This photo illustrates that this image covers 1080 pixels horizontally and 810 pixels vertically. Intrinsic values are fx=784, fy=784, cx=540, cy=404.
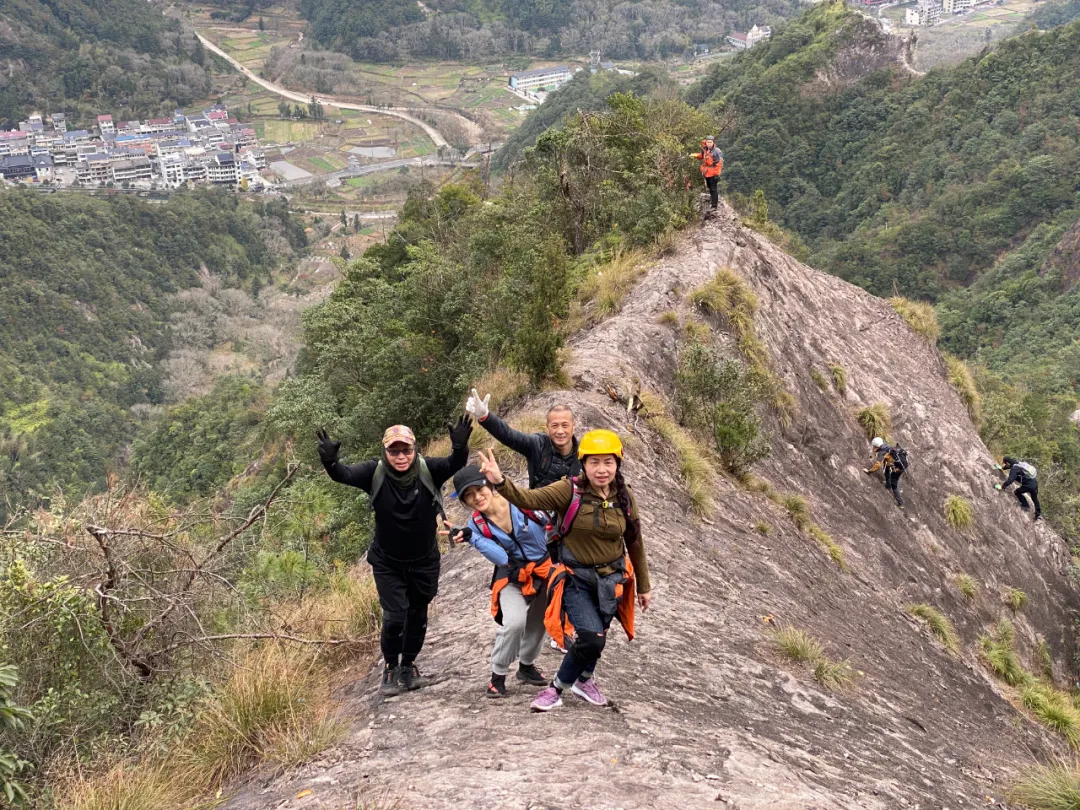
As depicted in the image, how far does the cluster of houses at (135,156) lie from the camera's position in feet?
381

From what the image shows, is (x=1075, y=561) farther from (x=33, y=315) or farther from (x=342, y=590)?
(x=33, y=315)

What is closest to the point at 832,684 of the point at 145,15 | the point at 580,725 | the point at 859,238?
the point at 580,725

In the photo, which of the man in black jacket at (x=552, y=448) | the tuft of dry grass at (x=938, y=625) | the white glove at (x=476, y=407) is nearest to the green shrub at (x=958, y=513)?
the tuft of dry grass at (x=938, y=625)

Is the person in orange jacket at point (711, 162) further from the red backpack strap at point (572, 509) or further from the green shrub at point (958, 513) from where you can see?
the red backpack strap at point (572, 509)

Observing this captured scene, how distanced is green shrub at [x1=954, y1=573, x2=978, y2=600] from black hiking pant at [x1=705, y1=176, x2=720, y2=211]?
8.61 meters

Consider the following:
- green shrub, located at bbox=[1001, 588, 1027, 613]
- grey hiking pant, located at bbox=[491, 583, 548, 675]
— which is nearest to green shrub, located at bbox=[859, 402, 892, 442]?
green shrub, located at bbox=[1001, 588, 1027, 613]

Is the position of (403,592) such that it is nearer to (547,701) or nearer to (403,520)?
(403,520)

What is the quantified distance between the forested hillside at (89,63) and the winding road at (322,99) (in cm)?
663

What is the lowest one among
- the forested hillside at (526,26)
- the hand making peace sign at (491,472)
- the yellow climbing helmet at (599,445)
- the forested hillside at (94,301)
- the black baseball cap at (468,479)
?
the forested hillside at (94,301)

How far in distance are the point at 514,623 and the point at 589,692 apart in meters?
0.62

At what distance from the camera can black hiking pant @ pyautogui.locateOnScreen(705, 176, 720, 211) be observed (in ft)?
52.3

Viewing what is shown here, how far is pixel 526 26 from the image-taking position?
179 meters

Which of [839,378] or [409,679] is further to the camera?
[839,378]

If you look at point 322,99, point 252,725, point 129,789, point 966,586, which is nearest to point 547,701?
point 252,725
